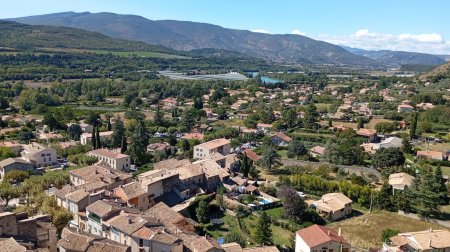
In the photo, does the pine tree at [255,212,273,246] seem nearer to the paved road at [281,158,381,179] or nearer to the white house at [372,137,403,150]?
the paved road at [281,158,381,179]

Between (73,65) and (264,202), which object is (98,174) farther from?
(73,65)

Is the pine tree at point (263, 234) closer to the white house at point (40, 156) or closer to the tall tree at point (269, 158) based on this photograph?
the tall tree at point (269, 158)

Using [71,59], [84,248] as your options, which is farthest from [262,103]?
[71,59]

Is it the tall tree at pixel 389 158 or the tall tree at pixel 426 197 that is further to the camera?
the tall tree at pixel 389 158

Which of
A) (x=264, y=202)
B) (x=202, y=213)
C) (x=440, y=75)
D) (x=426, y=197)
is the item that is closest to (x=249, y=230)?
(x=202, y=213)

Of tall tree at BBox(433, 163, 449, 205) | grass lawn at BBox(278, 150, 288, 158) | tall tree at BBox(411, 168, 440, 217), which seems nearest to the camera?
tall tree at BBox(411, 168, 440, 217)

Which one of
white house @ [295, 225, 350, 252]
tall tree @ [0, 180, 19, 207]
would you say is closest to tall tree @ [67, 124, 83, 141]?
tall tree @ [0, 180, 19, 207]

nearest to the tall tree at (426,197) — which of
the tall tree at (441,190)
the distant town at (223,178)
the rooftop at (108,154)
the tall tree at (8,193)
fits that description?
the distant town at (223,178)

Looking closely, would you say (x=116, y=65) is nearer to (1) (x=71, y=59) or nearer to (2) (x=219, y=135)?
(1) (x=71, y=59)
